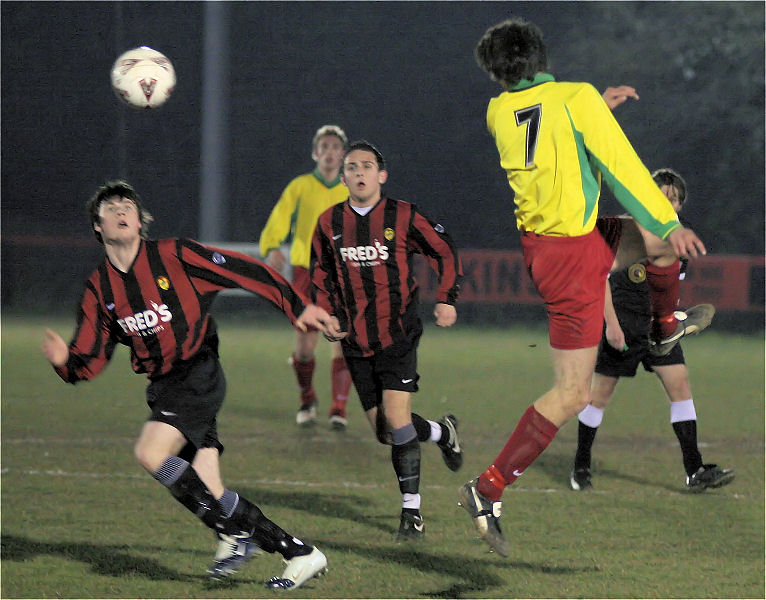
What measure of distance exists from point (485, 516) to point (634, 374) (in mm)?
2546

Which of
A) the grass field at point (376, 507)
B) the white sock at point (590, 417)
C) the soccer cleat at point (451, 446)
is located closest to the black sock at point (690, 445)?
the grass field at point (376, 507)

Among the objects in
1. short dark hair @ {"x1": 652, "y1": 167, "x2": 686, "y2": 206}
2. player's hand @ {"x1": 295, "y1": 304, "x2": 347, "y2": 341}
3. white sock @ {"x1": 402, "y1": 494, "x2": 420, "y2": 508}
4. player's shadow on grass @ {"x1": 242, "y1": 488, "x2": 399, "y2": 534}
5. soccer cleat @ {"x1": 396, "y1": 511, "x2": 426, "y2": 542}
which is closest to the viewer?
player's hand @ {"x1": 295, "y1": 304, "x2": 347, "y2": 341}

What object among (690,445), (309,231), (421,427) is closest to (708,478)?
(690,445)

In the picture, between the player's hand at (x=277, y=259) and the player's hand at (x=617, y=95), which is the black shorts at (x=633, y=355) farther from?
the player's hand at (x=277, y=259)

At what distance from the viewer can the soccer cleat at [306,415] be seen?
30.3ft

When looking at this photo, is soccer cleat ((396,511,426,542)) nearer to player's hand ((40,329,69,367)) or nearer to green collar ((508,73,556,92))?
player's hand ((40,329,69,367))

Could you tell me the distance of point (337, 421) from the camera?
906 centimetres

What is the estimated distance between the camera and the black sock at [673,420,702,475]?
679 cm

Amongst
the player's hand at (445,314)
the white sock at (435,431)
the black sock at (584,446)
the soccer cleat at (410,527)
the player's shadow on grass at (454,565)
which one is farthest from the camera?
the black sock at (584,446)

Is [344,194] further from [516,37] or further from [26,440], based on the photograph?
[516,37]

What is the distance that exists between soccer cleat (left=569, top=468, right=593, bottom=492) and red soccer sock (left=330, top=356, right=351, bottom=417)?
261 cm

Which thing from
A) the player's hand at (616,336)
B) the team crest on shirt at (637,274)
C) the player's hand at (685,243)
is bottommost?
the player's hand at (616,336)

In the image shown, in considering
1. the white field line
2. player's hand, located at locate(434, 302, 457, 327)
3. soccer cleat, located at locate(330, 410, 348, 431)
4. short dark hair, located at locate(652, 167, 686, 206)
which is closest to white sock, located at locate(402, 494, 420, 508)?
player's hand, located at locate(434, 302, 457, 327)

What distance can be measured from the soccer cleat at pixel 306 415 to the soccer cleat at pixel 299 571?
4.57 meters
